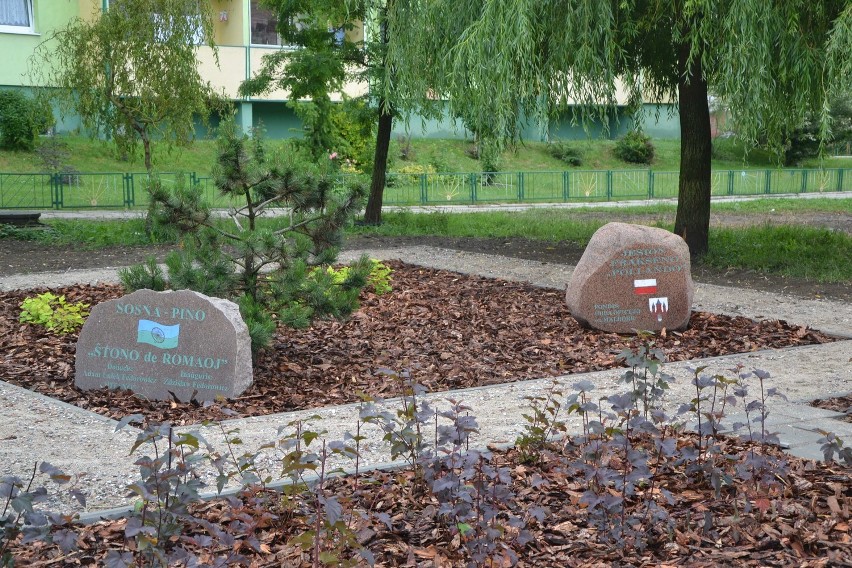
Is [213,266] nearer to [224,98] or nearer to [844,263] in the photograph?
[844,263]

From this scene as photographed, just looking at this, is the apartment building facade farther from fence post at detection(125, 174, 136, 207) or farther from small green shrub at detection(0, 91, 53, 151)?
fence post at detection(125, 174, 136, 207)

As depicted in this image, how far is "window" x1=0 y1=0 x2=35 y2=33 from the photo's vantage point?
96.9ft

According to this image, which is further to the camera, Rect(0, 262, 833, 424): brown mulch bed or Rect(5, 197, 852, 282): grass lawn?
Rect(5, 197, 852, 282): grass lawn

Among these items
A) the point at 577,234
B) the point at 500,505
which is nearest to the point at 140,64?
the point at 577,234

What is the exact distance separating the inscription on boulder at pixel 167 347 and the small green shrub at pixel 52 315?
196 cm

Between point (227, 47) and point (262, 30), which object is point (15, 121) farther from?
point (262, 30)

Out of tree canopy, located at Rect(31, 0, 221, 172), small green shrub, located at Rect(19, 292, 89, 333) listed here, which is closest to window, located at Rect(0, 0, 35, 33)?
tree canopy, located at Rect(31, 0, 221, 172)

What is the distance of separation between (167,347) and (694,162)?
9.18m

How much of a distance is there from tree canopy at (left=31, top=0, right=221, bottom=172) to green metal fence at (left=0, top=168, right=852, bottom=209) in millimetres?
2960

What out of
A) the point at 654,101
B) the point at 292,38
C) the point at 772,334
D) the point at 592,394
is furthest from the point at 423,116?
the point at 592,394

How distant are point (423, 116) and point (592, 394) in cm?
838

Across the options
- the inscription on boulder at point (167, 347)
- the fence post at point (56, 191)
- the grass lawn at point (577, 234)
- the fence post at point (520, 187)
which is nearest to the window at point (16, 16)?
the fence post at point (56, 191)

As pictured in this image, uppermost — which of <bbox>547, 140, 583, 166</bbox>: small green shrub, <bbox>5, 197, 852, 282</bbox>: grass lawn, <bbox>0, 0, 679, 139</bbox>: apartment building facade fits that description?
<bbox>0, 0, 679, 139</bbox>: apartment building facade

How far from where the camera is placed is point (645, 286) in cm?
974
